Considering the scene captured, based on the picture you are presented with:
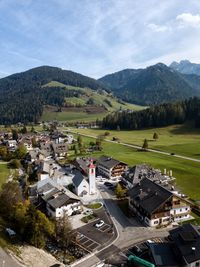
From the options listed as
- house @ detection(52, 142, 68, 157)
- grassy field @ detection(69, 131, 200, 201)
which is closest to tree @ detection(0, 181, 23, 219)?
grassy field @ detection(69, 131, 200, 201)

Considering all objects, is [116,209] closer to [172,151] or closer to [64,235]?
[64,235]

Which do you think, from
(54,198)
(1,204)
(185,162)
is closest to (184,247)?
(54,198)

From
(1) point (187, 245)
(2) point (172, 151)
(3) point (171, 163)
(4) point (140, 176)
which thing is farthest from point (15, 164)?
(1) point (187, 245)

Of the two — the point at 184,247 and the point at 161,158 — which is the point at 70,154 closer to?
the point at 161,158

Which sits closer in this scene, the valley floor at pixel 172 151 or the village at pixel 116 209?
the village at pixel 116 209

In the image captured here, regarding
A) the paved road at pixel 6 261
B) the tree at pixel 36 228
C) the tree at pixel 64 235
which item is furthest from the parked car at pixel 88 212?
the paved road at pixel 6 261

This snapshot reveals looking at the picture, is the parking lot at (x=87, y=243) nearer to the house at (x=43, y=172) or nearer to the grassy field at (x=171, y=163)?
the grassy field at (x=171, y=163)

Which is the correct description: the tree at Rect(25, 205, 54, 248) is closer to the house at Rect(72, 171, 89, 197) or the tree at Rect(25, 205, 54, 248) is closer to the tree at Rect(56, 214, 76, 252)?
the tree at Rect(56, 214, 76, 252)
